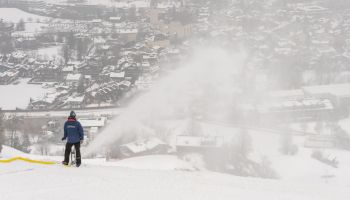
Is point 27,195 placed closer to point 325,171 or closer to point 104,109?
point 325,171

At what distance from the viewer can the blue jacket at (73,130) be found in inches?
133

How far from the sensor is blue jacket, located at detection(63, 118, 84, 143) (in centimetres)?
338

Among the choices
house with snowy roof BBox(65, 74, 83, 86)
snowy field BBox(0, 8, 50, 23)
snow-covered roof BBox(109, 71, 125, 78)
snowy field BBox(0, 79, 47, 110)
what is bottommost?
snowy field BBox(0, 79, 47, 110)

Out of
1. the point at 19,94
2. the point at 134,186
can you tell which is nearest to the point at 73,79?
the point at 19,94

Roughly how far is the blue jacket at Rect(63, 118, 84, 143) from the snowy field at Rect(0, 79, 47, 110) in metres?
11.8

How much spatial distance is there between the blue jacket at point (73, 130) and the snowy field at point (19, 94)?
1175 centimetres

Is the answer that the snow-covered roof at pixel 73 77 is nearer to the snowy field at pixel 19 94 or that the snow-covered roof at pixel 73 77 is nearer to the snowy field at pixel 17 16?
the snowy field at pixel 19 94

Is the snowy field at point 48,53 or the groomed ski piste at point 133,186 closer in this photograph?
the groomed ski piste at point 133,186

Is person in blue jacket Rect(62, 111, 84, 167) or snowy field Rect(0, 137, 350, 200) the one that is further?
person in blue jacket Rect(62, 111, 84, 167)

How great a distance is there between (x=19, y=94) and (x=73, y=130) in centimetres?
1333

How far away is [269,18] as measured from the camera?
94.1ft

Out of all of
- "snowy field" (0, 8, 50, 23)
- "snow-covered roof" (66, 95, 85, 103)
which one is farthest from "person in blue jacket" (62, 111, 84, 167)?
"snowy field" (0, 8, 50, 23)

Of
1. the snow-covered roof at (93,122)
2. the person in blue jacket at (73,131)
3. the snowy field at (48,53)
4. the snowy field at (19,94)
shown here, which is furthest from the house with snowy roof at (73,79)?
the person in blue jacket at (73,131)

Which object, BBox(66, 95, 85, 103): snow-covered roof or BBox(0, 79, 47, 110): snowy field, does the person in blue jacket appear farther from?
BBox(0, 79, 47, 110): snowy field
